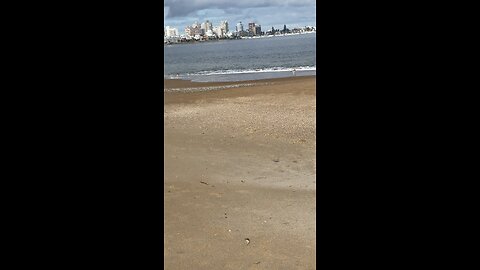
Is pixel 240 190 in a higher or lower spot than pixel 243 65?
lower

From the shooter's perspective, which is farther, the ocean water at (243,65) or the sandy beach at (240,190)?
the ocean water at (243,65)

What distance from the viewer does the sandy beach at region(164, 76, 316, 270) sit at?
4.15 meters

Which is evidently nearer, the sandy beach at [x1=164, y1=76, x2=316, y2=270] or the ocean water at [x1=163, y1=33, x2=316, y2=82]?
the sandy beach at [x1=164, y1=76, x2=316, y2=270]

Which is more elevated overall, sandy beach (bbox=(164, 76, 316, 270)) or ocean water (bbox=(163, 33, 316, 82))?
ocean water (bbox=(163, 33, 316, 82))

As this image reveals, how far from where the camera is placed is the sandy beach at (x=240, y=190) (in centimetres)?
415

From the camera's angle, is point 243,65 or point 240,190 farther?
point 243,65

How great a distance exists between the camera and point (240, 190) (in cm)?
615

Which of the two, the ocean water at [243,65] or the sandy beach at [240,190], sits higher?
the ocean water at [243,65]
